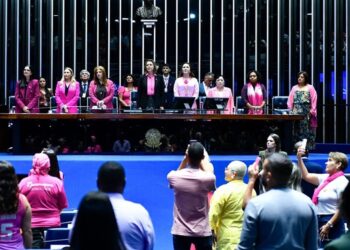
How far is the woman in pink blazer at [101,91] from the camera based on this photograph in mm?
11703

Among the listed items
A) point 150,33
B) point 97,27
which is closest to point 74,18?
point 97,27

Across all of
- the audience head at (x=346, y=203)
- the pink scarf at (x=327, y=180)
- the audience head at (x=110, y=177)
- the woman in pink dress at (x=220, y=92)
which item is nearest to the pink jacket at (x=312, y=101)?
the woman in pink dress at (x=220, y=92)

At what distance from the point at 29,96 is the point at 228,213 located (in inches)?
294

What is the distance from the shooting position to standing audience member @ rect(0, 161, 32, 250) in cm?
408

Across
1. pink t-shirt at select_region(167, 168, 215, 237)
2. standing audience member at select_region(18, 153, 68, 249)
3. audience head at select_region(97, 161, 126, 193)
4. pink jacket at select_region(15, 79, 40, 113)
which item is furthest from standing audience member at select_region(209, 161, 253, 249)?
pink jacket at select_region(15, 79, 40, 113)

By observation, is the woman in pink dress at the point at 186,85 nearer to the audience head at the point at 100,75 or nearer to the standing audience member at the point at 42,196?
the audience head at the point at 100,75

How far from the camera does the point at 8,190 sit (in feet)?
13.4

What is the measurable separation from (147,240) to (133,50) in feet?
39.0

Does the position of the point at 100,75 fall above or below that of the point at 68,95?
above

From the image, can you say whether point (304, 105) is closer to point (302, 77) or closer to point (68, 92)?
point (302, 77)

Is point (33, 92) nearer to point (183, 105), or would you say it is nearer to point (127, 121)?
point (127, 121)

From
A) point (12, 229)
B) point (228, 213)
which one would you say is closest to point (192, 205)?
point (228, 213)

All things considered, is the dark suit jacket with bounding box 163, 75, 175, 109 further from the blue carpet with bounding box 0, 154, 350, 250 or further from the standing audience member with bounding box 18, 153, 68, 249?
the standing audience member with bounding box 18, 153, 68, 249

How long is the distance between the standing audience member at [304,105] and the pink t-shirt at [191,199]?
684 centimetres
